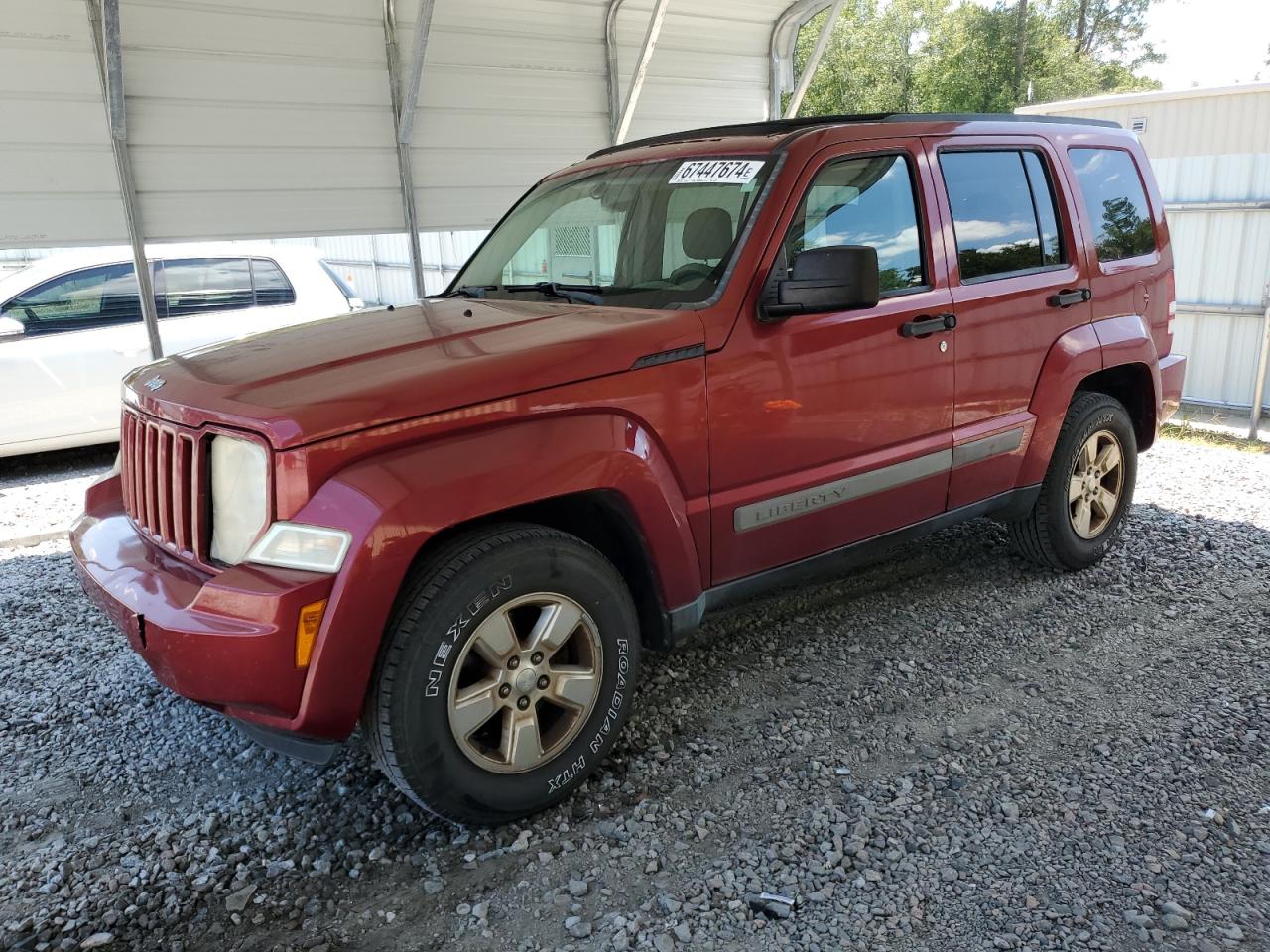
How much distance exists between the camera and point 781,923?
246cm

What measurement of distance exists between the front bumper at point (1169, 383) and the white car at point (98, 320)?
19.6 ft

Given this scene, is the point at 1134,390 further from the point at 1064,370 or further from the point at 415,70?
the point at 415,70

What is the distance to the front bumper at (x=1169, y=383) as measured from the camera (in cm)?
488

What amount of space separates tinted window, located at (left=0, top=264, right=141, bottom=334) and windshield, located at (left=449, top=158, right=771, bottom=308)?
437 centimetres

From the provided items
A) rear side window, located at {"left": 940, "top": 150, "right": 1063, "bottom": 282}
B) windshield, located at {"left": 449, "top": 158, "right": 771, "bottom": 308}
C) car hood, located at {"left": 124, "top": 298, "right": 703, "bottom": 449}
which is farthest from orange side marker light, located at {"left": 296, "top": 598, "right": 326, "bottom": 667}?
rear side window, located at {"left": 940, "top": 150, "right": 1063, "bottom": 282}

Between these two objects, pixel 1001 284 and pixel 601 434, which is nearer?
pixel 601 434

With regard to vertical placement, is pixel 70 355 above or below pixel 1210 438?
above

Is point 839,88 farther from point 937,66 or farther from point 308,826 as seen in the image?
point 308,826

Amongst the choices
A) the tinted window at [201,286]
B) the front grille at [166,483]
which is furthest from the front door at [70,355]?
the front grille at [166,483]

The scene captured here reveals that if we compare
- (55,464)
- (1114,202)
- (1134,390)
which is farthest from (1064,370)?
(55,464)

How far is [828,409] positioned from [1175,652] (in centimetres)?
186

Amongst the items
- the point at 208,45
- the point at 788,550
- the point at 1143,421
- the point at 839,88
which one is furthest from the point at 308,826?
the point at 839,88

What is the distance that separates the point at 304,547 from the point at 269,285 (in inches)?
247

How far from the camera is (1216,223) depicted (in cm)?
959
